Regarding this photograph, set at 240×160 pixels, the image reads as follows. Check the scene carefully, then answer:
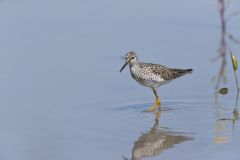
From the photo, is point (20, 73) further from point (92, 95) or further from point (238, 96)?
point (238, 96)

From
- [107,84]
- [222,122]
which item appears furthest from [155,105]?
[222,122]

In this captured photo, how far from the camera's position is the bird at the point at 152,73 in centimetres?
1006

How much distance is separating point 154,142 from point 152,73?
2121 mm

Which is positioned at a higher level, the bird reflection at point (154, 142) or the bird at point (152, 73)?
the bird at point (152, 73)

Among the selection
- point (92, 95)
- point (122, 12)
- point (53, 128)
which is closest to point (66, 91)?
point (92, 95)

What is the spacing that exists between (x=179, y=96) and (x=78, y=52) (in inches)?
81.0

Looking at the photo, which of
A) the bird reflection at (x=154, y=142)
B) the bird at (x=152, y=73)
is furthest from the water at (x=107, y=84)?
the bird at (x=152, y=73)

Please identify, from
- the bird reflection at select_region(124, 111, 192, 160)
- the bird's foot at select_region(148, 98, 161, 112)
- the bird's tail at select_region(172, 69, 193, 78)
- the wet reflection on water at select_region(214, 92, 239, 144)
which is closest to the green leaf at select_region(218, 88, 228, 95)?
the wet reflection on water at select_region(214, 92, 239, 144)

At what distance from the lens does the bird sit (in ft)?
33.0

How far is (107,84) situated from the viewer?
10094 mm

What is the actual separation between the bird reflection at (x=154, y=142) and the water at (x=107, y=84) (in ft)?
0.04

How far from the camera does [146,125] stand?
8875 millimetres

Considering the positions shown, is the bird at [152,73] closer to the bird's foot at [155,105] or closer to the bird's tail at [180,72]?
the bird's tail at [180,72]

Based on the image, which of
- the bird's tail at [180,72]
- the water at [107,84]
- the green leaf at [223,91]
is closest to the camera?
the water at [107,84]
